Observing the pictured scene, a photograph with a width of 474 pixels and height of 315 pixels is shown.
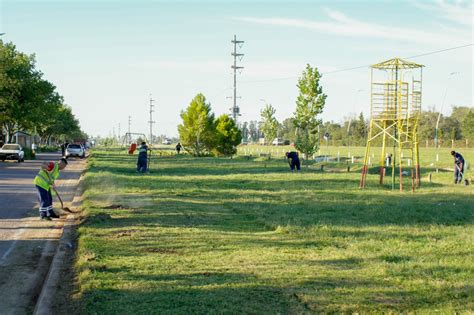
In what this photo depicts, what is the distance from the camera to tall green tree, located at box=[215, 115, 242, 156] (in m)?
59.0

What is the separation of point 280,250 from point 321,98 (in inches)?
1293

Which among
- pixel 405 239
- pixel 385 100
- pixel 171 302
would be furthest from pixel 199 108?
pixel 171 302

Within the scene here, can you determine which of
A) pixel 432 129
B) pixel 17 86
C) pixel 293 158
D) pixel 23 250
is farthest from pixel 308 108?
pixel 432 129

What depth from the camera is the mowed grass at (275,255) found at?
21.7 feet

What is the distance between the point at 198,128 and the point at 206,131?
38.2 inches

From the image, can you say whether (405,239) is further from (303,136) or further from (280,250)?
(303,136)

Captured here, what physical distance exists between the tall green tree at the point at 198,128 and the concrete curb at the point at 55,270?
146 feet

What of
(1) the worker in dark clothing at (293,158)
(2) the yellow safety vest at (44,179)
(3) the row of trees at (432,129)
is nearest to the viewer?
(2) the yellow safety vest at (44,179)

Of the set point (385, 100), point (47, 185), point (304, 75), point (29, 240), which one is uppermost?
point (304, 75)

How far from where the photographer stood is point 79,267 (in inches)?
336

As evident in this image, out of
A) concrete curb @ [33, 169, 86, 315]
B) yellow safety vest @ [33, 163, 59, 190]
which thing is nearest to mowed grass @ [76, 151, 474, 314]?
concrete curb @ [33, 169, 86, 315]

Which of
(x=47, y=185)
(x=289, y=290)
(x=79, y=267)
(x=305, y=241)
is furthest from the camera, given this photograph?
(x=47, y=185)

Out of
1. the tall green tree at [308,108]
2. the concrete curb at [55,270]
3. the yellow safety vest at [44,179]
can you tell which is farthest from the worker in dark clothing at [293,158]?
the yellow safety vest at [44,179]

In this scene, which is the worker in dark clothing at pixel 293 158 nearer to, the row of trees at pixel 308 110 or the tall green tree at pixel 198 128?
the row of trees at pixel 308 110
